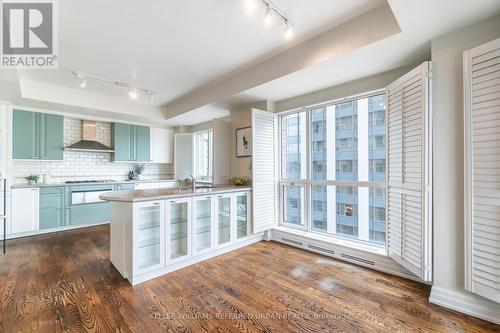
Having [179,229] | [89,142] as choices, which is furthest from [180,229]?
[89,142]

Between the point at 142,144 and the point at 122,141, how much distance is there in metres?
0.46

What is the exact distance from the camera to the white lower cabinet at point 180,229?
2.89 metres

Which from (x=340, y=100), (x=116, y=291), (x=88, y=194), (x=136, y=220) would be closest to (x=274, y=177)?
(x=340, y=100)

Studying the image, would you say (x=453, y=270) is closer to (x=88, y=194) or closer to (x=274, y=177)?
(x=274, y=177)

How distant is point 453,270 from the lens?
1988 millimetres

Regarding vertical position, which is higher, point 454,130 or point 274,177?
point 454,130

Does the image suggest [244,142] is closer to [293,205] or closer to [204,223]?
[293,205]

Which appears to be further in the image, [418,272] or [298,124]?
[298,124]

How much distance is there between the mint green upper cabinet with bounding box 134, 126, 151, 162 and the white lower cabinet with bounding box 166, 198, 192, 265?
3.38 metres

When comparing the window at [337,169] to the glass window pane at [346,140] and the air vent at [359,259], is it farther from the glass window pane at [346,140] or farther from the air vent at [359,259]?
the air vent at [359,259]

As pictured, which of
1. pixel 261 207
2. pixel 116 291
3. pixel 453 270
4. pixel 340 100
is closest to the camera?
pixel 453 270

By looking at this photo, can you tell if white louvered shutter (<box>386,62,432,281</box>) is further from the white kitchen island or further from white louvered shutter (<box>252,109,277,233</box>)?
the white kitchen island

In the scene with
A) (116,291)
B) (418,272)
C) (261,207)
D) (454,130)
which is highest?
(454,130)

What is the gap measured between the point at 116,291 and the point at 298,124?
3.38 meters
